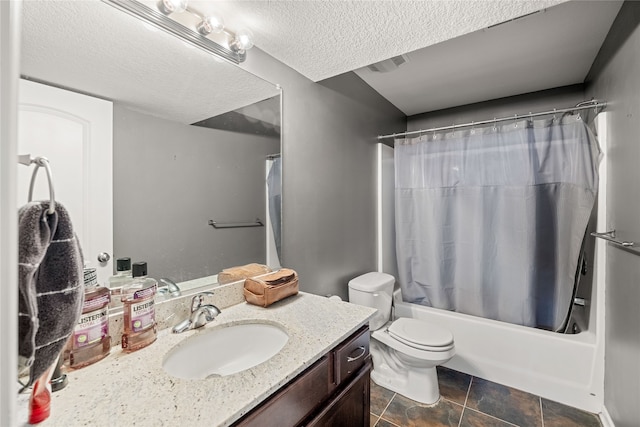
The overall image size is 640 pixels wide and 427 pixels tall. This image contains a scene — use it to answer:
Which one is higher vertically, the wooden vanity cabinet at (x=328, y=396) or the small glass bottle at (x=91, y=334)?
the small glass bottle at (x=91, y=334)

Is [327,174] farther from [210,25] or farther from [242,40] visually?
[210,25]

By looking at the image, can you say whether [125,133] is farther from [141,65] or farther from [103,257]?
[103,257]

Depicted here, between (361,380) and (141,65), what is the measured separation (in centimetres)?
149

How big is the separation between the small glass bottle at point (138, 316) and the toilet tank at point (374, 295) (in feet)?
4.49

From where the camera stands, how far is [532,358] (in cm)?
189

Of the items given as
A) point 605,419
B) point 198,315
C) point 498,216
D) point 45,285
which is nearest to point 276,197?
point 198,315

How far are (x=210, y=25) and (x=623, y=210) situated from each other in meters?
2.16

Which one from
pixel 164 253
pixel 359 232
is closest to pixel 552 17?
pixel 359 232

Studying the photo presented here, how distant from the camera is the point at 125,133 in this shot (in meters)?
0.99

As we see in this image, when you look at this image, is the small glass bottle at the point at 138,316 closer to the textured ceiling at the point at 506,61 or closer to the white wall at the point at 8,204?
the white wall at the point at 8,204

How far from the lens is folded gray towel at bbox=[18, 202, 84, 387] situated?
1.45ft

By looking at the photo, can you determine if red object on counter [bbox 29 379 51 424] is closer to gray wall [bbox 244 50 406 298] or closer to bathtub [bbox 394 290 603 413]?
gray wall [bbox 244 50 406 298]

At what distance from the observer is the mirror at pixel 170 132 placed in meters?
0.89

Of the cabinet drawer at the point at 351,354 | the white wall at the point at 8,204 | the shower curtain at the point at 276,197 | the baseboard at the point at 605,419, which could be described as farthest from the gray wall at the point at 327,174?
the baseboard at the point at 605,419
